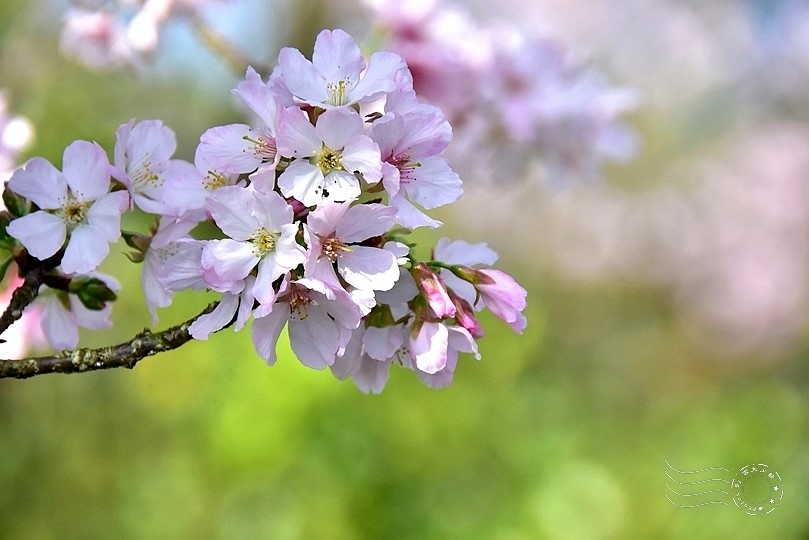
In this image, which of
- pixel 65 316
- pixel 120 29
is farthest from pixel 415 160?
pixel 120 29

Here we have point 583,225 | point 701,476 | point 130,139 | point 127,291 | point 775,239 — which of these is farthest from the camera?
point 583,225

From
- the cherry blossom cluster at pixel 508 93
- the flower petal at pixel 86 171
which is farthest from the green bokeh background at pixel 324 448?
the flower petal at pixel 86 171

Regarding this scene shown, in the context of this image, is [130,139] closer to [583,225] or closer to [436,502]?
[436,502]

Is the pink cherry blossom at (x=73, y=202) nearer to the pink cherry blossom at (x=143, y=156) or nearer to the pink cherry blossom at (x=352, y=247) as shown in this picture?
the pink cherry blossom at (x=143, y=156)

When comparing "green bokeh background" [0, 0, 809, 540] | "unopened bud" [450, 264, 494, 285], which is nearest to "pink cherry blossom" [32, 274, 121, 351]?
"unopened bud" [450, 264, 494, 285]

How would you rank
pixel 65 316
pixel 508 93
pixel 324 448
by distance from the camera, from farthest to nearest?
pixel 324 448 → pixel 508 93 → pixel 65 316

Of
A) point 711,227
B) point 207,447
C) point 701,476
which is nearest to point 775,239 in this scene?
point 711,227

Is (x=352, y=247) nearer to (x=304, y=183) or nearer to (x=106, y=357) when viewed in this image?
(x=304, y=183)

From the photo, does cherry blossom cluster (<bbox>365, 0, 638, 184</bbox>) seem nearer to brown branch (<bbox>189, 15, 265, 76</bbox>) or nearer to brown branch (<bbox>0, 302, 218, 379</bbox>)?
brown branch (<bbox>189, 15, 265, 76</bbox>)
